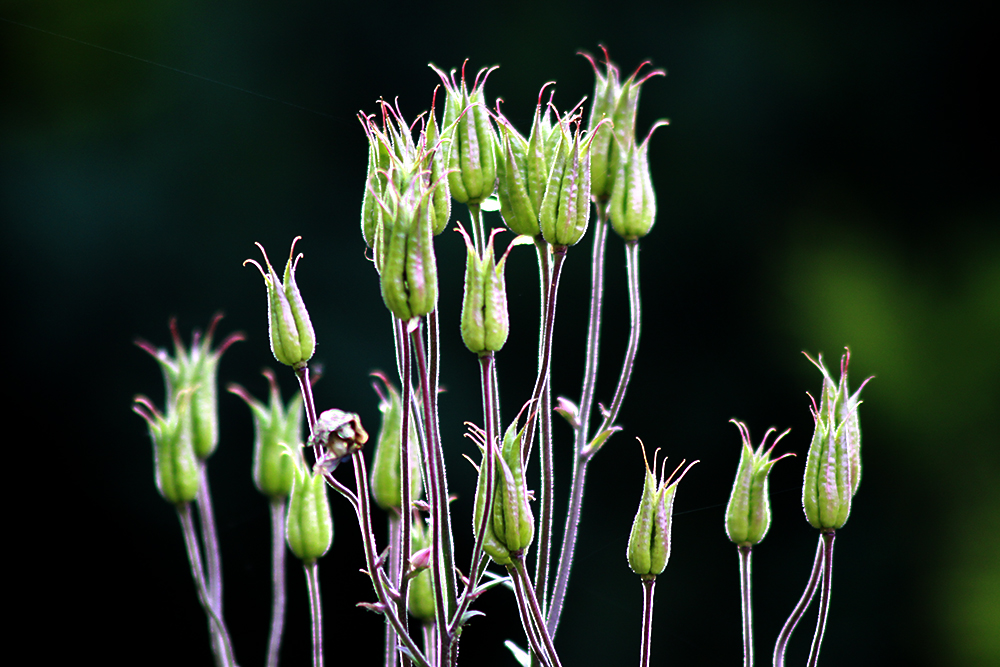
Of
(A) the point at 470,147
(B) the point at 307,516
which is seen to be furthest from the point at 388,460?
(A) the point at 470,147

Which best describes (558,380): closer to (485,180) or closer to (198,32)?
(198,32)

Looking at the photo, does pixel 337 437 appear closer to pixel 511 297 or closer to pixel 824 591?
pixel 824 591

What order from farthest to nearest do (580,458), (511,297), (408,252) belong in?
(511,297)
(580,458)
(408,252)

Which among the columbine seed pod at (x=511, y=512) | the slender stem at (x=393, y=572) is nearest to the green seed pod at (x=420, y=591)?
the slender stem at (x=393, y=572)

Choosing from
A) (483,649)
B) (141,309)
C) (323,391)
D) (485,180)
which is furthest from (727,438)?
(485,180)

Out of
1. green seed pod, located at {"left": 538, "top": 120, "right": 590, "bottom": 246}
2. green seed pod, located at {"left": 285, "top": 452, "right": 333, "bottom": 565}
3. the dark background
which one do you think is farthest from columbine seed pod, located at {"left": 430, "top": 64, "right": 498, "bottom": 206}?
the dark background
